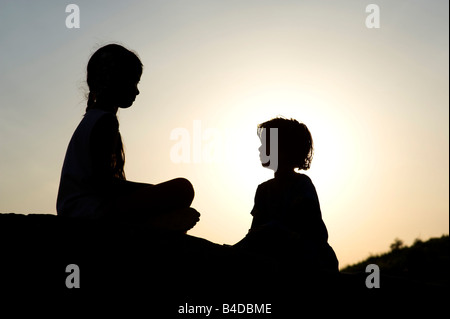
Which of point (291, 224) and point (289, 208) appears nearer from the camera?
point (291, 224)

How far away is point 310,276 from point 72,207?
1.77 m

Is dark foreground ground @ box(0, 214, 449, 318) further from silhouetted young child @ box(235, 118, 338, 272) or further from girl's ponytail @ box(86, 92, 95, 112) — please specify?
girl's ponytail @ box(86, 92, 95, 112)

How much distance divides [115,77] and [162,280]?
1808mm

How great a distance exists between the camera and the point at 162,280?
3367 mm

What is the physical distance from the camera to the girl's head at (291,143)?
5.42 meters

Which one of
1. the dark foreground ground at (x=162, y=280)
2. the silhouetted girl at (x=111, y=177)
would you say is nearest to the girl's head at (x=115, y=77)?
the silhouetted girl at (x=111, y=177)

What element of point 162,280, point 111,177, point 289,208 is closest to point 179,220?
point 111,177

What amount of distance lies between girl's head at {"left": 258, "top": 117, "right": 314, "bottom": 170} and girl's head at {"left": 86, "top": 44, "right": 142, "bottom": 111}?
1.62 m

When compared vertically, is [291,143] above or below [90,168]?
above

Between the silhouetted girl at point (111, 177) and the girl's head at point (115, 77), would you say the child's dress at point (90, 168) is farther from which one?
the girl's head at point (115, 77)

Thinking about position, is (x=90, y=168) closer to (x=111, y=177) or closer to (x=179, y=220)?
(x=111, y=177)

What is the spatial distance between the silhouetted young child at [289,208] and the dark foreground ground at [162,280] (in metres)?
0.29

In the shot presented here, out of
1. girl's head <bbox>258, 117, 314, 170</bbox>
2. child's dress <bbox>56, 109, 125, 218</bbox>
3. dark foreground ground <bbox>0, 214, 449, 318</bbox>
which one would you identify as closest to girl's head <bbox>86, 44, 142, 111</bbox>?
child's dress <bbox>56, 109, 125, 218</bbox>
